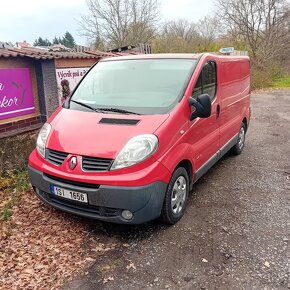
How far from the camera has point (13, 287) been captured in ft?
8.59

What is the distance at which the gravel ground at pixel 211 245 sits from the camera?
268 cm

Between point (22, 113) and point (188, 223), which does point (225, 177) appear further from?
point (22, 113)

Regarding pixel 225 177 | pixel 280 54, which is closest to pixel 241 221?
pixel 225 177

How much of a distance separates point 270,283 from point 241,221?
104 cm

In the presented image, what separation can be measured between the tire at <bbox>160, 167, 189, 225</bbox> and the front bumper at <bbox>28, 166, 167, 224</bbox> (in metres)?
0.13

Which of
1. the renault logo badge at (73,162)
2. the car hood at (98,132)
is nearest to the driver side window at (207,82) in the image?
the car hood at (98,132)

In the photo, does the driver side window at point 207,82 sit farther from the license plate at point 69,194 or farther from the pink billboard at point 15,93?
the pink billboard at point 15,93

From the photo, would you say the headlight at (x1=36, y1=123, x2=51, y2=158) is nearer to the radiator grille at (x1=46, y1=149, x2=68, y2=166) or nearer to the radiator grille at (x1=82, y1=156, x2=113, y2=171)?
the radiator grille at (x1=46, y1=149, x2=68, y2=166)

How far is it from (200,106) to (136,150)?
101 cm

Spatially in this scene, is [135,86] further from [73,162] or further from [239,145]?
[239,145]

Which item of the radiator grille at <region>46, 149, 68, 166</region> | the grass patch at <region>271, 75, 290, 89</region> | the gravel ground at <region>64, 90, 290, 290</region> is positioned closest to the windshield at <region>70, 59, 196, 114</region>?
the radiator grille at <region>46, 149, 68, 166</region>

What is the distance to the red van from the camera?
2.99 meters

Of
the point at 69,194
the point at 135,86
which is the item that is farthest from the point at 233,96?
the point at 69,194

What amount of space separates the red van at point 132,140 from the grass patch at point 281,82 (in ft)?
60.0
